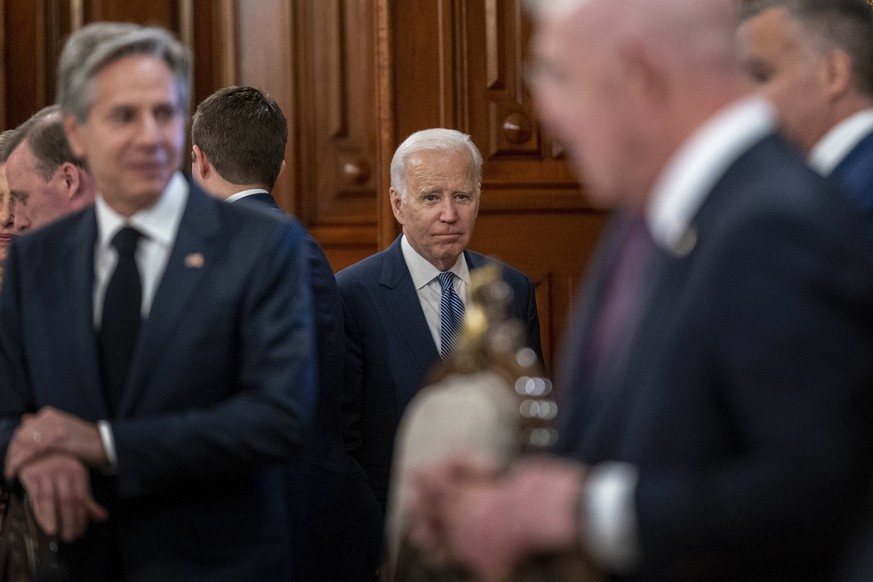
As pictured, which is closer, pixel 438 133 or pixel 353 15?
pixel 438 133

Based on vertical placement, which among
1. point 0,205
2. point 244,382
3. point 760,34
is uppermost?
point 760,34

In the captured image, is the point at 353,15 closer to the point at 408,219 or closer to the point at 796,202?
the point at 408,219

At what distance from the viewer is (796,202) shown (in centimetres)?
134

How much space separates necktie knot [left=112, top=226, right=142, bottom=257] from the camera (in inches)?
90.0

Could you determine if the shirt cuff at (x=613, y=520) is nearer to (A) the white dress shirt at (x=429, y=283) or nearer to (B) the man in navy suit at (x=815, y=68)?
(B) the man in navy suit at (x=815, y=68)

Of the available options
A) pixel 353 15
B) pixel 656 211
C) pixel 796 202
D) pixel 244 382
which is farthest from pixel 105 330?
pixel 353 15

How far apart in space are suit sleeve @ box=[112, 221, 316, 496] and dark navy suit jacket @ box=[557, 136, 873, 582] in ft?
3.07

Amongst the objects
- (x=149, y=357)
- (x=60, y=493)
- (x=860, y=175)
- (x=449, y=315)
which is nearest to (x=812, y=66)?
(x=860, y=175)

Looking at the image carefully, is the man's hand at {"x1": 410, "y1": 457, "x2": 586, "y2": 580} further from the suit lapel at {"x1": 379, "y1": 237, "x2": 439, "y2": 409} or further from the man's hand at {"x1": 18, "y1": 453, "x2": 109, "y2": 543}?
the suit lapel at {"x1": 379, "y1": 237, "x2": 439, "y2": 409}

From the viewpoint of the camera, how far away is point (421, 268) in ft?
13.1

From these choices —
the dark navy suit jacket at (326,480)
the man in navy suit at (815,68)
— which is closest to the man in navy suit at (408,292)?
the dark navy suit jacket at (326,480)

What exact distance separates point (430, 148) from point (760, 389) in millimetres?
2927

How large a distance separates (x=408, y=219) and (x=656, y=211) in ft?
8.64

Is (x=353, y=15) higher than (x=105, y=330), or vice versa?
(x=353, y=15)
